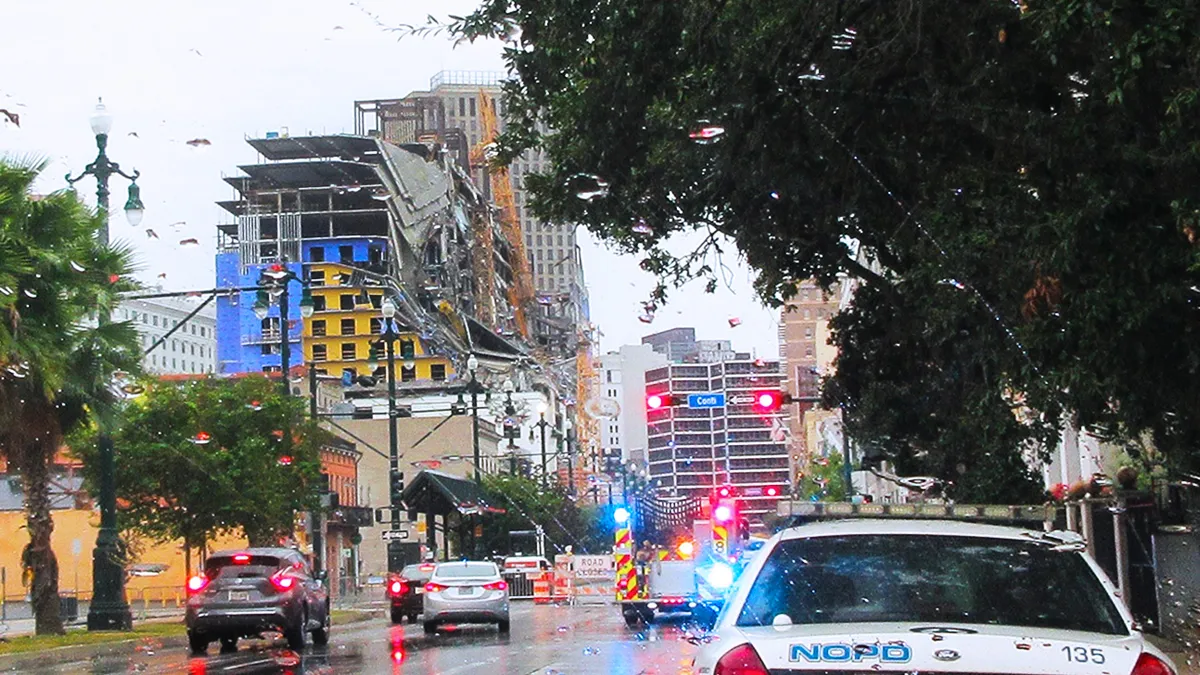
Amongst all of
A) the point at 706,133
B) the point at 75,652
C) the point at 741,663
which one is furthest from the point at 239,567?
the point at 741,663

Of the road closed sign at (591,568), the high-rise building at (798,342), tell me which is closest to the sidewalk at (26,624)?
the road closed sign at (591,568)

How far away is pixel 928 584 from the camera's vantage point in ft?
25.1

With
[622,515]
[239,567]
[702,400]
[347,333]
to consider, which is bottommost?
[239,567]

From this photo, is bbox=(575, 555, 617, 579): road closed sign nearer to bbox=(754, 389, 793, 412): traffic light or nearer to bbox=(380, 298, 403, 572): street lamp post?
bbox=(380, 298, 403, 572): street lamp post

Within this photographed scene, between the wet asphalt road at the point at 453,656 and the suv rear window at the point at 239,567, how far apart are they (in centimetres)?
116

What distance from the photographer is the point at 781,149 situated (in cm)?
1808

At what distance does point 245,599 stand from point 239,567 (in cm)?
55

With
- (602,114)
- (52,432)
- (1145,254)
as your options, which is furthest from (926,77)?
(52,432)

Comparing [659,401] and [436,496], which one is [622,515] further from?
[436,496]

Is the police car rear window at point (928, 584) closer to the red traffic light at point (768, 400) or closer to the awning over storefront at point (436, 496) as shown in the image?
the red traffic light at point (768, 400)

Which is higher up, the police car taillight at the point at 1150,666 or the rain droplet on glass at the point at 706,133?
the rain droplet on glass at the point at 706,133

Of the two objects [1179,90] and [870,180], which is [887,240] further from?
[1179,90]

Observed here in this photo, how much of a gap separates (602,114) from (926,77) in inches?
218

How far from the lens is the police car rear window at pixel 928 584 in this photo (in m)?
7.46
